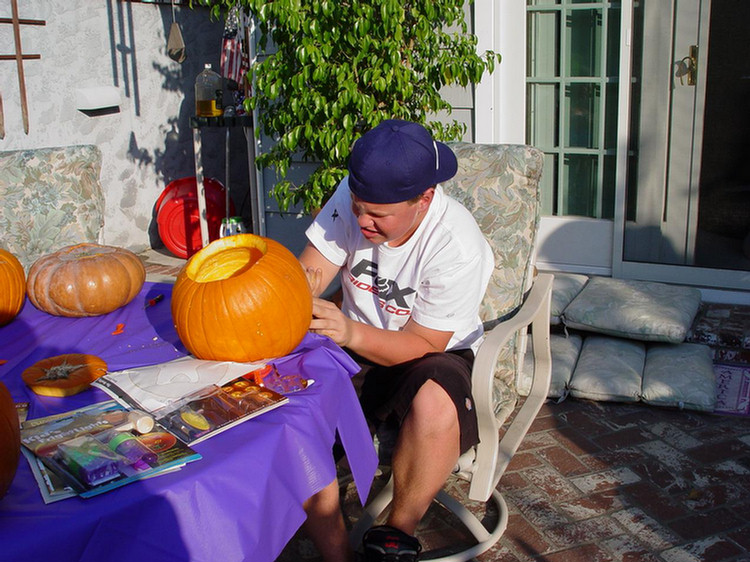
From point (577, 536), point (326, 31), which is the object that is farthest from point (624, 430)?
point (326, 31)

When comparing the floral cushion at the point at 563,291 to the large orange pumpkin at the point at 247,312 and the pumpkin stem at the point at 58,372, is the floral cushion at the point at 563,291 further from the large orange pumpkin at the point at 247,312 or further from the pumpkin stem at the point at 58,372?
the pumpkin stem at the point at 58,372

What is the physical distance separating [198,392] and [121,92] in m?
5.66

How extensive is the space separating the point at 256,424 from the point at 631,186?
12.3ft

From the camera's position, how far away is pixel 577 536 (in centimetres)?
254

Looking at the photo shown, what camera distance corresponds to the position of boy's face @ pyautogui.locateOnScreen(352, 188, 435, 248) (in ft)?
6.86

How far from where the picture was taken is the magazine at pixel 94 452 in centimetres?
122

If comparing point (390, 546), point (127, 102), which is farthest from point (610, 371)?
point (127, 102)

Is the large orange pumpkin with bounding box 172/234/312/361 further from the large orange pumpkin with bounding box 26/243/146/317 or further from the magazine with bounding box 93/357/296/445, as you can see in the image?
the large orange pumpkin with bounding box 26/243/146/317

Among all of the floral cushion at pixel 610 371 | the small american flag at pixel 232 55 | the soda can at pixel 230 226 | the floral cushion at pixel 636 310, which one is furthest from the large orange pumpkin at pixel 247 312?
the small american flag at pixel 232 55

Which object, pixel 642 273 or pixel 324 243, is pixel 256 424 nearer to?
pixel 324 243

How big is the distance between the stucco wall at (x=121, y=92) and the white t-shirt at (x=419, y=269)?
4.31 metres

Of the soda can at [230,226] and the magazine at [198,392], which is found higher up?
the magazine at [198,392]

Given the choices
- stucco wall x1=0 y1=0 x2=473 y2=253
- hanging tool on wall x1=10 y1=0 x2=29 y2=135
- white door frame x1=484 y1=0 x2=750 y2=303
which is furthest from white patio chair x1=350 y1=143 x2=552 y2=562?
hanging tool on wall x1=10 y1=0 x2=29 y2=135

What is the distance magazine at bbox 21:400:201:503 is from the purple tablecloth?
20mm
